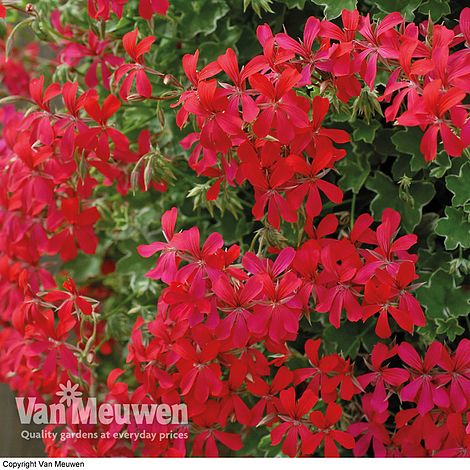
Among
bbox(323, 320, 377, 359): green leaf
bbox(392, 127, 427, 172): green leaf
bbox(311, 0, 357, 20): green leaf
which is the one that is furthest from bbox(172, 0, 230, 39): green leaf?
bbox(323, 320, 377, 359): green leaf

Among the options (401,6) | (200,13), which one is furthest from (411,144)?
(200,13)

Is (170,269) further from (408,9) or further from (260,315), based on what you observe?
(408,9)

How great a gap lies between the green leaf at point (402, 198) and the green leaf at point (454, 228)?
53 mm

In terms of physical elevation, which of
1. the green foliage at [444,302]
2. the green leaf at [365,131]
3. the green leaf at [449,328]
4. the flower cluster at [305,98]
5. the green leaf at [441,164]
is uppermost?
the flower cluster at [305,98]

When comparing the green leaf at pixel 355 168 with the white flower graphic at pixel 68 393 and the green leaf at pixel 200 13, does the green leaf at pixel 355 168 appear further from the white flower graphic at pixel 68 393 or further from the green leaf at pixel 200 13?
the white flower graphic at pixel 68 393

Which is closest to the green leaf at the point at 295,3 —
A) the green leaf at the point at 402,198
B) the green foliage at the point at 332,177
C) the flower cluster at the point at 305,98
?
the green foliage at the point at 332,177

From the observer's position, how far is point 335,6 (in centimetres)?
79

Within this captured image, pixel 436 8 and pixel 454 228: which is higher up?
pixel 436 8

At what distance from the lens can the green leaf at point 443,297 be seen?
2.58 feet

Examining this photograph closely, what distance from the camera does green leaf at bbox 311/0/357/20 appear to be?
777 mm

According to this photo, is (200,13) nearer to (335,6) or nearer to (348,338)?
(335,6)

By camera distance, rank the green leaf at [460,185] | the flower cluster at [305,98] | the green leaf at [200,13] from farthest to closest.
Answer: the green leaf at [200,13] → the green leaf at [460,185] → the flower cluster at [305,98]

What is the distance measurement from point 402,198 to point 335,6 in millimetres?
222

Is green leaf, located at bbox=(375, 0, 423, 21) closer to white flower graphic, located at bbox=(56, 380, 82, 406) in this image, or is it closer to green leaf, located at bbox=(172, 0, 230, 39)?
green leaf, located at bbox=(172, 0, 230, 39)
